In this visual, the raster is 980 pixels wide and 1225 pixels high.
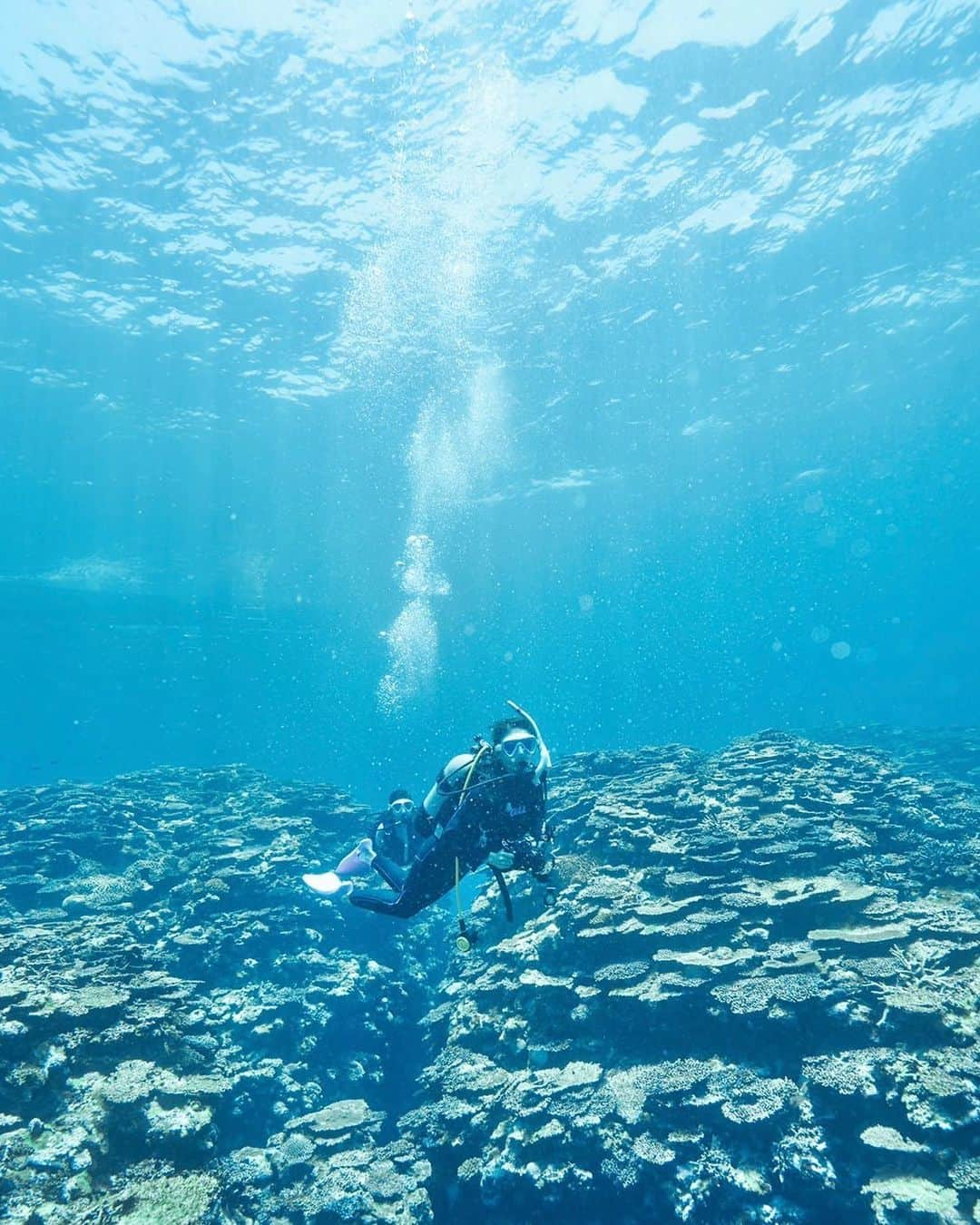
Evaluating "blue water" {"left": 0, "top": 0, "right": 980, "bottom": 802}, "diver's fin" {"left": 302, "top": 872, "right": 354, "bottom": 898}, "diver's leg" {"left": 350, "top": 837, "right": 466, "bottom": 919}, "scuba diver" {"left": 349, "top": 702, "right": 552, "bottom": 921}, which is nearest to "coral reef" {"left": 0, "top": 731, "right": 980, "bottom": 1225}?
"scuba diver" {"left": 349, "top": 702, "right": 552, "bottom": 921}

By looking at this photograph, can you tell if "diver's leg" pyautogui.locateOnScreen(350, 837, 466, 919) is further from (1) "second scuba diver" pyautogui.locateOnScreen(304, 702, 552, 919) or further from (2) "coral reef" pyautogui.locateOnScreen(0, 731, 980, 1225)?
(2) "coral reef" pyautogui.locateOnScreen(0, 731, 980, 1225)

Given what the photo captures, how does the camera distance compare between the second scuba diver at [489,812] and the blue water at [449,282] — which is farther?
the blue water at [449,282]

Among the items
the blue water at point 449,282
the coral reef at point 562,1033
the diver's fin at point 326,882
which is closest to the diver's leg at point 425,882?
the coral reef at point 562,1033

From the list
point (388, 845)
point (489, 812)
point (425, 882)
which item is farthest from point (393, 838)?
point (489, 812)

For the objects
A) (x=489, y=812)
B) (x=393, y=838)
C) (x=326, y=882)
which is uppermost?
(x=393, y=838)

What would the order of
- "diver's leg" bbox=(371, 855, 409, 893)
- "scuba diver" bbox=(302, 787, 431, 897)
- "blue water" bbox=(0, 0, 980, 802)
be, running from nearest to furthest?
"diver's leg" bbox=(371, 855, 409, 893) → "scuba diver" bbox=(302, 787, 431, 897) → "blue water" bbox=(0, 0, 980, 802)

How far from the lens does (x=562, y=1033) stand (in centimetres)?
891

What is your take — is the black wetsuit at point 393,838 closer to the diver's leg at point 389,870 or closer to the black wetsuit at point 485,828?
the diver's leg at point 389,870

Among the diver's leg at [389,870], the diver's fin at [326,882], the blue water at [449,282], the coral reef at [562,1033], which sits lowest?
the coral reef at [562,1033]

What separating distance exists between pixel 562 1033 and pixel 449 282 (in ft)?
80.9

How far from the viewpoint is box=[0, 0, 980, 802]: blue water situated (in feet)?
55.1

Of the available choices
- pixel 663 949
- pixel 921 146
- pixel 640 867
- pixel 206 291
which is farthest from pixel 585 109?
pixel 663 949

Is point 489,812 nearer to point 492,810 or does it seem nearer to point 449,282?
point 492,810

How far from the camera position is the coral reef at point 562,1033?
20.9ft
